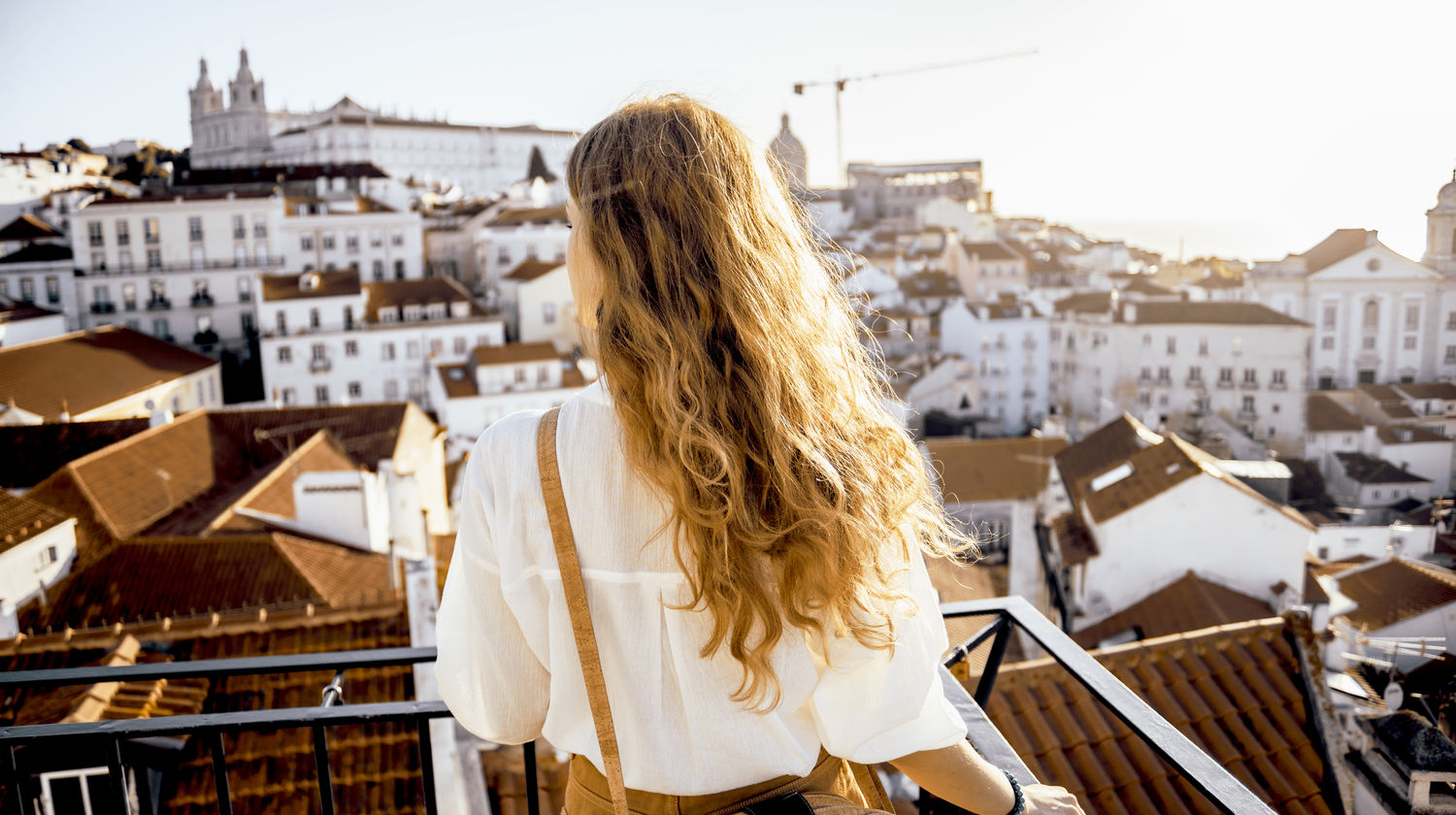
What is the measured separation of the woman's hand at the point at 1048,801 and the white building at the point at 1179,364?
1334cm

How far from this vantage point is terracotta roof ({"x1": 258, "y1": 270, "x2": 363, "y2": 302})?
23.7m

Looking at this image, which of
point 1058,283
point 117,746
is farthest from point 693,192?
point 1058,283

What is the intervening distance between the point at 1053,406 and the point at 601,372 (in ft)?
94.3

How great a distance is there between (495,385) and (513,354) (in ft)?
3.18

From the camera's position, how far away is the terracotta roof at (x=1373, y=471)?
7773 millimetres

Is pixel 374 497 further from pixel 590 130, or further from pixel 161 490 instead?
pixel 590 130

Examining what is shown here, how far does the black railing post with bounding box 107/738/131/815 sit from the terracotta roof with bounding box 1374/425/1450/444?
771 centimetres

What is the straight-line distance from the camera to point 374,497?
879cm

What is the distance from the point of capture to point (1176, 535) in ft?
32.5

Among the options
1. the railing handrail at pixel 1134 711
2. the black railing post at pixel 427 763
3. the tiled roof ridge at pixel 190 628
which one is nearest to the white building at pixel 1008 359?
the tiled roof ridge at pixel 190 628

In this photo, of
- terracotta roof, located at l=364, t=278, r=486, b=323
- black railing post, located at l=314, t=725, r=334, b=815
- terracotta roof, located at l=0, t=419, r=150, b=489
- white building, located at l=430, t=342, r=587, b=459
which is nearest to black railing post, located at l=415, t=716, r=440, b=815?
black railing post, located at l=314, t=725, r=334, b=815

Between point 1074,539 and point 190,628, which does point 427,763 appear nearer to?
point 190,628

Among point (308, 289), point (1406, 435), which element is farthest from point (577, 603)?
point (308, 289)

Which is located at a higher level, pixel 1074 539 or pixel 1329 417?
pixel 1329 417
